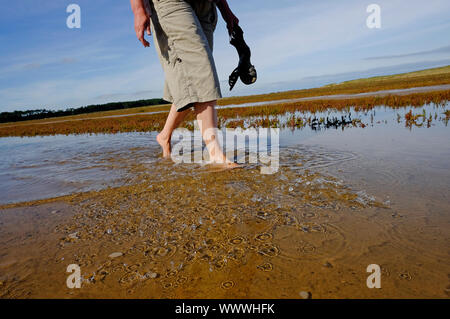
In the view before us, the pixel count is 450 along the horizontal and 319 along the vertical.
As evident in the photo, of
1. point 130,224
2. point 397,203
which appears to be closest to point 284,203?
point 397,203

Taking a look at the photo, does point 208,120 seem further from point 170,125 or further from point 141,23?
point 141,23

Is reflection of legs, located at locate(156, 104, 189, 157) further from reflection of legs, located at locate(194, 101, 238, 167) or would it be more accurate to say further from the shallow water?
the shallow water

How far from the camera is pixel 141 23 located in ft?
9.58

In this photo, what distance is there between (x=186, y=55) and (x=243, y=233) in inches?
88.8

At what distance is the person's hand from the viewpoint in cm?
292

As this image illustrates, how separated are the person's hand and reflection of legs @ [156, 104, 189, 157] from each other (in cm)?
104

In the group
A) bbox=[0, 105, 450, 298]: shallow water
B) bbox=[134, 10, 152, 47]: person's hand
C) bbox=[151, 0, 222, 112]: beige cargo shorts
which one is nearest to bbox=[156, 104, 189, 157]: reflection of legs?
bbox=[151, 0, 222, 112]: beige cargo shorts

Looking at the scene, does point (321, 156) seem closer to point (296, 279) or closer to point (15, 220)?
point (296, 279)

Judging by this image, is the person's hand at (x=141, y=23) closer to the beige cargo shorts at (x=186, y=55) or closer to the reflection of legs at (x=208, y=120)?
the beige cargo shorts at (x=186, y=55)

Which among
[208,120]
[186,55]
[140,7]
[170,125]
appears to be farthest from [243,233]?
[170,125]

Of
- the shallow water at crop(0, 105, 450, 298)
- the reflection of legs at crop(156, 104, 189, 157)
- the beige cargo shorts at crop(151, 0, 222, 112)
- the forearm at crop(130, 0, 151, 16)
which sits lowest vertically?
the shallow water at crop(0, 105, 450, 298)

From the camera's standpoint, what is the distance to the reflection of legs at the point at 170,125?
153 inches

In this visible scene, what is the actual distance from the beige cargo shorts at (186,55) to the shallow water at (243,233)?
0.90 meters

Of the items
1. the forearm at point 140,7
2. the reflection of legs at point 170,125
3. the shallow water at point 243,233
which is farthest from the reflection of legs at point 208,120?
the forearm at point 140,7
